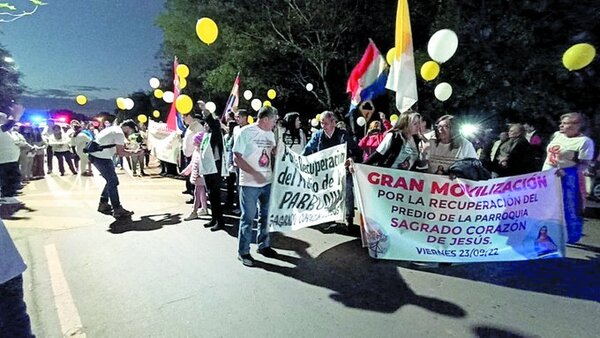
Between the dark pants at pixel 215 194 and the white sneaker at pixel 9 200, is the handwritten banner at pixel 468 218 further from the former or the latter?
the white sneaker at pixel 9 200

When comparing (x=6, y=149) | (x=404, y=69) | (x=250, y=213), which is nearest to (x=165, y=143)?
(x=6, y=149)

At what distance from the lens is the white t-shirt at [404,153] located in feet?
15.1

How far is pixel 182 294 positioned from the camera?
3.56 m

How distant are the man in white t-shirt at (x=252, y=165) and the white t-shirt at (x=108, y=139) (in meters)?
3.21

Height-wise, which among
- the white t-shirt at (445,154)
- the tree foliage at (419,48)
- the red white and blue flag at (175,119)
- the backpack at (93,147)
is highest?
the tree foliage at (419,48)

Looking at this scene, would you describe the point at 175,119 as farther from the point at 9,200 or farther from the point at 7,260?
the point at 7,260

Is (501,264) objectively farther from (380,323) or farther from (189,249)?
(189,249)

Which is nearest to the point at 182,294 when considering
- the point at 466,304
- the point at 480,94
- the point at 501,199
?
the point at 466,304

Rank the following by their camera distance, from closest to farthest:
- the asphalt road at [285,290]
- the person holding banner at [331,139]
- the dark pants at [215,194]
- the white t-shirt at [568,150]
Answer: the asphalt road at [285,290] → the white t-shirt at [568,150] → the person holding banner at [331,139] → the dark pants at [215,194]

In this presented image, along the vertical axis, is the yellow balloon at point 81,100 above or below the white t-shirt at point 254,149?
above

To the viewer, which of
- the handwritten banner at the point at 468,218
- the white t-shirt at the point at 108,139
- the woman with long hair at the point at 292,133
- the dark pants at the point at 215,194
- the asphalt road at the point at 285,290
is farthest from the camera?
the woman with long hair at the point at 292,133

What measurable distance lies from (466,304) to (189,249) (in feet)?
11.1

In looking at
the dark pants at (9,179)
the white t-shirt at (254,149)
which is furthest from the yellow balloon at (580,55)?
the dark pants at (9,179)

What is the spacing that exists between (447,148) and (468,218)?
0.97 m
